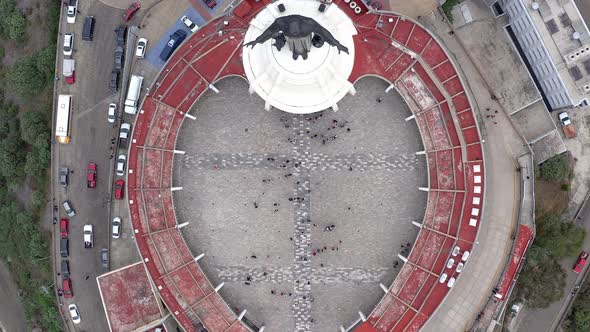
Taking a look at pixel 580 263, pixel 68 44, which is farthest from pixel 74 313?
pixel 580 263

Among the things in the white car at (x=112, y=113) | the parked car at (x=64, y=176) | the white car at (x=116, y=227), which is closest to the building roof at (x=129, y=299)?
the white car at (x=116, y=227)

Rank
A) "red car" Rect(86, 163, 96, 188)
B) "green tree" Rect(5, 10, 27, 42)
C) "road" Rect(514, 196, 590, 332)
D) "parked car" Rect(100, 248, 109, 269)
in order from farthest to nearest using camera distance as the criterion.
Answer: "green tree" Rect(5, 10, 27, 42) → "road" Rect(514, 196, 590, 332) → "red car" Rect(86, 163, 96, 188) → "parked car" Rect(100, 248, 109, 269)

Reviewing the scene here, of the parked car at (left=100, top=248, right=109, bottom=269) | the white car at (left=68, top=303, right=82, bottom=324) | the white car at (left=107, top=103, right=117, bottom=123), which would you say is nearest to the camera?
the parked car at (left=100, top=248, right=109, bottom=269)

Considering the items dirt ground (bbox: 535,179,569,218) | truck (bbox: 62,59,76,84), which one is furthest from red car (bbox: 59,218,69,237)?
dirt ground (bbox: 535,179,569,218)

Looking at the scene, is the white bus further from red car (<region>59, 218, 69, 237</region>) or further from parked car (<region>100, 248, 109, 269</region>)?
parked car (<region>100, 248, 109, 269</region>)

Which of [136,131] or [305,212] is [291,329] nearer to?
[305,212]

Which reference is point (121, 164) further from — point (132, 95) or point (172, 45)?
point (172, 45)

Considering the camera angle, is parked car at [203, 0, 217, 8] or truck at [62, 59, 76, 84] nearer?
parked car at [203, 0, 217, 8]
